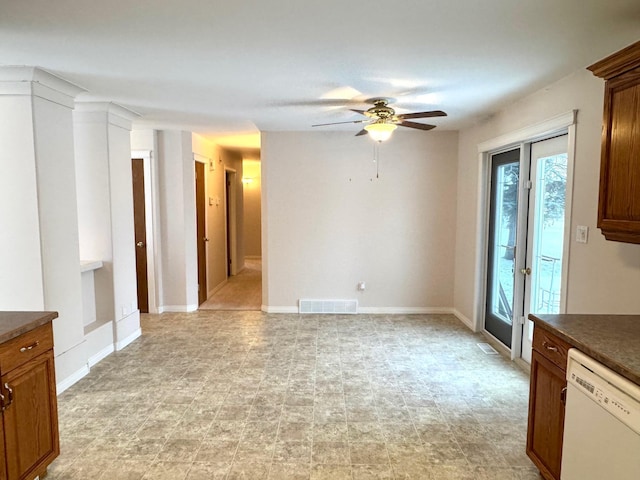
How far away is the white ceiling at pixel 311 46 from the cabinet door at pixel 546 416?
5.90 ft

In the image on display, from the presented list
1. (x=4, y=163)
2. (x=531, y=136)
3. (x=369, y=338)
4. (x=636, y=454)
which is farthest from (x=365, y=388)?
(x=4, y=163)

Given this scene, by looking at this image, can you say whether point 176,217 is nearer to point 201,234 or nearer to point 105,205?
point 201,234

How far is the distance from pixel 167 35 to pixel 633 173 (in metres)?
2.58

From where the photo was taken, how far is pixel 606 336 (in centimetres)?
184

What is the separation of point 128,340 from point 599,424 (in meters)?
4.25

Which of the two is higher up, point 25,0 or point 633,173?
point 25,0

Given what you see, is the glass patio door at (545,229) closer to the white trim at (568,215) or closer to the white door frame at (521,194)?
the white door frame at (521,194)

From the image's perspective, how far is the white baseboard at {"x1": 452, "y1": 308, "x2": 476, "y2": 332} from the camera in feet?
15.7

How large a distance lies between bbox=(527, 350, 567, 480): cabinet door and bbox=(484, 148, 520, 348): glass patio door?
1.83 m

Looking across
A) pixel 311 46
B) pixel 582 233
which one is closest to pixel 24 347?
pixel 311 46

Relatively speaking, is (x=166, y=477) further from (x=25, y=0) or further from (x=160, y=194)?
(x=160, y=194)

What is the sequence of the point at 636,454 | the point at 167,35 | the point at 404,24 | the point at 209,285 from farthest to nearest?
the point at 209,285 < the point at 167,35 < the point at 404,24 < the point at 636,454

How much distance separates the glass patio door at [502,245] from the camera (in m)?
3.97

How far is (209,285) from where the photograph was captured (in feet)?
21.1
